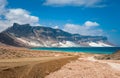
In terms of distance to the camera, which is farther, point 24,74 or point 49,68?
point 49,68

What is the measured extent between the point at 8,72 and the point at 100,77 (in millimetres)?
9499

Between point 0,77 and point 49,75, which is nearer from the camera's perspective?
point 0,77

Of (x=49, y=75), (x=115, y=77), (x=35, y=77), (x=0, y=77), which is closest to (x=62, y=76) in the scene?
(x=49, y=75)

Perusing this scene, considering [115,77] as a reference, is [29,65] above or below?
above

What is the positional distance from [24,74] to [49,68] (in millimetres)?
5974

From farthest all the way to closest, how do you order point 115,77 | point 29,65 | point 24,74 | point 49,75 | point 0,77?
point 115,77
point 49,75
point 29,65
point 24,74
point 0,77

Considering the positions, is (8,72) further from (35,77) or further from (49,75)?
(49,75)

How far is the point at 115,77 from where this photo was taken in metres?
22.9

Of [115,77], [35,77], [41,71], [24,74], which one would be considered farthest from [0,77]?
[115,77]

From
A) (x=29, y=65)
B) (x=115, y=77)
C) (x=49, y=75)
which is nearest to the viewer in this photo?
(x=29, y=65)

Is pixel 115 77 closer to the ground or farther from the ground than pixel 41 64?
closer to the ground

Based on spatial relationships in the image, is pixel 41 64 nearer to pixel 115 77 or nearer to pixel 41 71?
pixel 41 71

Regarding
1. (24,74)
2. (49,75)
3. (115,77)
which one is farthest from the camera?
(115,77)

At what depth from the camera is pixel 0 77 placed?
16.1 meters
